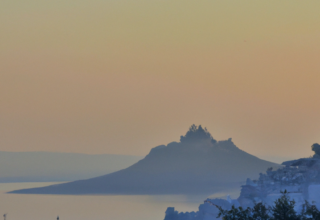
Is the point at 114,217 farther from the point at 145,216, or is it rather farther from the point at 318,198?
the point at 318,198

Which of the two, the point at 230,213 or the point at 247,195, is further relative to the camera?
the point at 247,195

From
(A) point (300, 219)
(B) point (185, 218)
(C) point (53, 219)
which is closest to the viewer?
(A) point (300, 219)

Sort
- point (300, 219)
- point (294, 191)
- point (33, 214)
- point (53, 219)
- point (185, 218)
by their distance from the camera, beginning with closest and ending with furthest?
point (300, 219)
point (185, 218)
point (294, 191)
point (53, 219)
point (33, 214)

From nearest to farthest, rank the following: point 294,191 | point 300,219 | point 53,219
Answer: point 300,219 < point 294,191 < point 53,219

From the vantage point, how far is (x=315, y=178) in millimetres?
91125

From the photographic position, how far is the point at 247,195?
95500 millimetres

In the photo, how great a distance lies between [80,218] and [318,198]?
110m

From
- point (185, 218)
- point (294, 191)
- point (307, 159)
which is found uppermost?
point (307, 159)

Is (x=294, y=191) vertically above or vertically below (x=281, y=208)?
above

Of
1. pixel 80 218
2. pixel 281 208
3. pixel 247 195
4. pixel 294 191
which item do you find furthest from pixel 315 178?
pixel 80 218

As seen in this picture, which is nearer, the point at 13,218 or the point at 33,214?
the point at 13,218

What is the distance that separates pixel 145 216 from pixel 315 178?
101091mm

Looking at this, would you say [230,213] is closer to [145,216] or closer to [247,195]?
[247,195]

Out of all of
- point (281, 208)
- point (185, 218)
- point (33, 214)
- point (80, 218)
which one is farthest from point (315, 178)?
point (33, 214)
